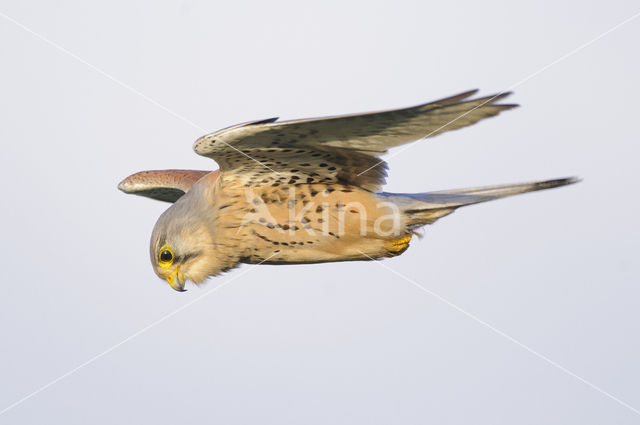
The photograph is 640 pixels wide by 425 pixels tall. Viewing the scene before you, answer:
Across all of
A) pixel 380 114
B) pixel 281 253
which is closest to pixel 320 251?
pixel 281 253

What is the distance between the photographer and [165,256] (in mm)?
5918

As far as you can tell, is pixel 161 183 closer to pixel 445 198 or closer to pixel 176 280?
pixel 176 280

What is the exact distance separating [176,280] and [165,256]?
0.22 m

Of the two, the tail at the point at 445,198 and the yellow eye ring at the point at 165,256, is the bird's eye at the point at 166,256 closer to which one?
the yellow eye ring at the point at 165,256

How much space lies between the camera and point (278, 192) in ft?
17.8

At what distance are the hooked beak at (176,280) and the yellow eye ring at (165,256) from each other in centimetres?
8

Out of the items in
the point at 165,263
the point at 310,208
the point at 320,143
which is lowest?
the point at 165,263

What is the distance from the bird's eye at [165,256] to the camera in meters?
5.89

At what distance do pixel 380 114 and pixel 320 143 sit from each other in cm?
87

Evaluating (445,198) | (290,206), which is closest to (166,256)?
(290,206)

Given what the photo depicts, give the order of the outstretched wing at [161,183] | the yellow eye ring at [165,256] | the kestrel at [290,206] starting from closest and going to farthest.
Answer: the kestrel at [290,206], the yellow eye ring at [165,256], the outstretched wing at [161,183]

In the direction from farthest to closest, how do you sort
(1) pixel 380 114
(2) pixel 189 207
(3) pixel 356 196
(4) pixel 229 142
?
(2) pixel 189 207 < (3) pixel 356 196 < (4) pixel 229 142 < (1) pixel 380 114

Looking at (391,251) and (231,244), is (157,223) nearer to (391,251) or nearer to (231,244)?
(231,244)

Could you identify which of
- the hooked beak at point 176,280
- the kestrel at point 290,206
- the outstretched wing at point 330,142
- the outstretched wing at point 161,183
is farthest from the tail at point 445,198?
the outstretched wing at point 161,183
